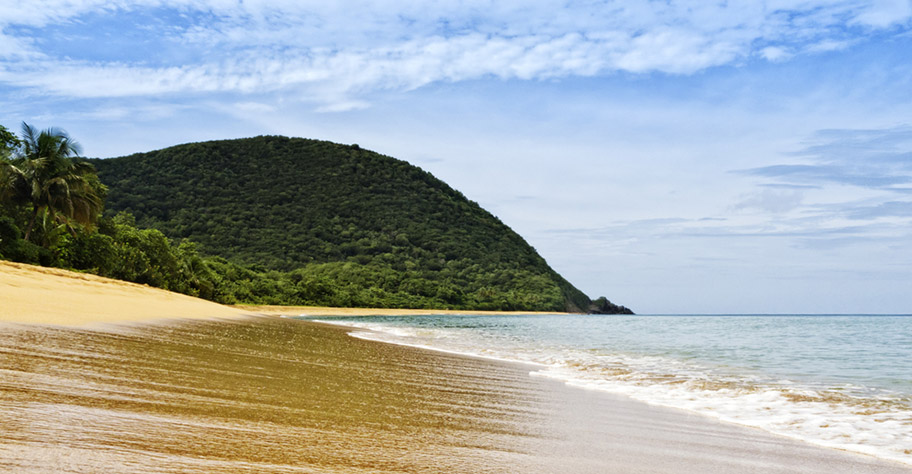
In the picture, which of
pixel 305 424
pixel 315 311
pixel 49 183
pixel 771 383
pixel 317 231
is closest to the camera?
pixel 305 424

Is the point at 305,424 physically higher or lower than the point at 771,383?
higher

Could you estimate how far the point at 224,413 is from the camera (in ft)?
12.6

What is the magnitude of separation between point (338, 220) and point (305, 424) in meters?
85.6

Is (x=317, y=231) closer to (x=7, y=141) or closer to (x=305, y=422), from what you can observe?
(x=7, y=141)

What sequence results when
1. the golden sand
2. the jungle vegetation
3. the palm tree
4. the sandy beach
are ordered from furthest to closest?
the jungle vegetation
the palm tree
the golden sand
the sandy beach

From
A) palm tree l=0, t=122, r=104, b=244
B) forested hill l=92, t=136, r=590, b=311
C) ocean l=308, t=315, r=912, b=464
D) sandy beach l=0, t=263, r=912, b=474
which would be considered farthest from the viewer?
forested hill l=92, t=136, r=590, b=311

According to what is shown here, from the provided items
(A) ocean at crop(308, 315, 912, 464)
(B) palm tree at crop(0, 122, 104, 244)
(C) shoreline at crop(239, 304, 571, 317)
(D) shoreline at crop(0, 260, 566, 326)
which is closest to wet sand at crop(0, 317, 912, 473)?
(A) ocean at crop(308, 315, 912, 464)

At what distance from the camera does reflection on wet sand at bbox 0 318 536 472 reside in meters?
2.72

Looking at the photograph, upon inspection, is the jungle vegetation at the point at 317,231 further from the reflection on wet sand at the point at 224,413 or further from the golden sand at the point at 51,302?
the reflection on wet sand at the point at 224,413

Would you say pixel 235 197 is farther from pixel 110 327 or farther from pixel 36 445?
pixel 36 445

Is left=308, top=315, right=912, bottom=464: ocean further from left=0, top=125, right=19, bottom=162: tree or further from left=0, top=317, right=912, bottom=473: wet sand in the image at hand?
left=0, top=125, right=19, bottom=162: tree

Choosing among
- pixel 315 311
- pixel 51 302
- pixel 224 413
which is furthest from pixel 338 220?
pixel 224 413

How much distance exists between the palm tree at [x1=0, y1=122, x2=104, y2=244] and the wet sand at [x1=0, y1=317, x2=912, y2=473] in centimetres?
2105

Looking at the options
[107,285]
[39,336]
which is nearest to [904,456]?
[39,336]
